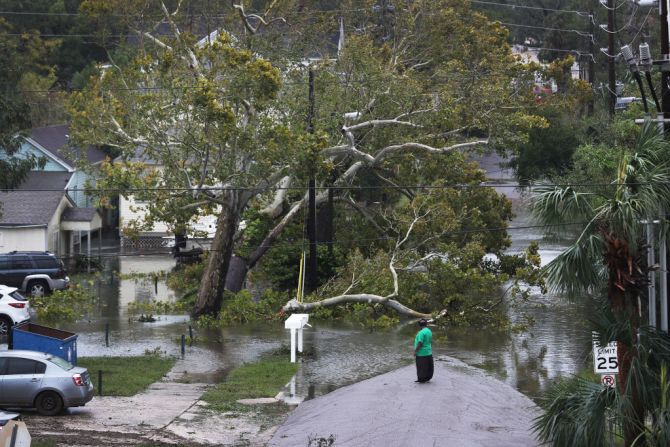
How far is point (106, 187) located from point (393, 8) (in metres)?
20.4

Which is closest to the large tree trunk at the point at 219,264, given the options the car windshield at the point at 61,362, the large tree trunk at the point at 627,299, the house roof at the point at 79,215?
the car windshield at the point at 61,362

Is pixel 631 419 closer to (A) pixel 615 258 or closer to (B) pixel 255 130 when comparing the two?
(A) pixel 615 258

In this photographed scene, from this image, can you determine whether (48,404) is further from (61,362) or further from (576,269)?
(576,269)

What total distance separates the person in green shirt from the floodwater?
277 cm

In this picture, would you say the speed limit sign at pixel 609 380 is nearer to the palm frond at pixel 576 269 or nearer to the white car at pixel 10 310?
the palm frond at pixel 576 269

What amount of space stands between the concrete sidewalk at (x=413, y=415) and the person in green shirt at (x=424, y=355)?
0.57 feet

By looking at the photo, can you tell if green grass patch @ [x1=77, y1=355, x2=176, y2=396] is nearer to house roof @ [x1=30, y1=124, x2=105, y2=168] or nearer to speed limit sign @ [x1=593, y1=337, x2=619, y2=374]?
speed limit sign @ [x1=593, y1=337, x2=619, y2=374]

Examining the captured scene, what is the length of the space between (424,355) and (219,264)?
11243 mm

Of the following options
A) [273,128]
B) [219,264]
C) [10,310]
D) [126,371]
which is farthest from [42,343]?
[273,128]

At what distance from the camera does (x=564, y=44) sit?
67562 millimetres

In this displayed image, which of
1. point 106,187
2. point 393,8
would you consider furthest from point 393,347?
point 393,8

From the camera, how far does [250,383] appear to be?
21.2 metres

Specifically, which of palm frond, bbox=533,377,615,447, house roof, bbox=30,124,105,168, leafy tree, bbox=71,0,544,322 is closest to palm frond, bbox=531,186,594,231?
palm frond, bbox=533,377,615,447

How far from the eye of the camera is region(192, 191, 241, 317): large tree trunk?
2822cm
